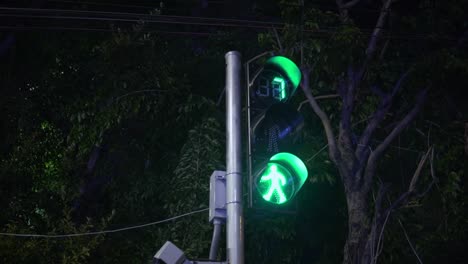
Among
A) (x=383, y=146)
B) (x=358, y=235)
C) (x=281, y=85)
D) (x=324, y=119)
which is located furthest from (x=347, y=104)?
(x=281, y=85)

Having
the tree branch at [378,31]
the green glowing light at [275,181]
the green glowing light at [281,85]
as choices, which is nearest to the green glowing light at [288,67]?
the green glowing light at [281,85]

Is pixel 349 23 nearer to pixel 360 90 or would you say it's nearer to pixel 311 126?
pixel 360 90

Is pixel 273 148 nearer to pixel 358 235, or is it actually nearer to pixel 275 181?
pixel 275 181

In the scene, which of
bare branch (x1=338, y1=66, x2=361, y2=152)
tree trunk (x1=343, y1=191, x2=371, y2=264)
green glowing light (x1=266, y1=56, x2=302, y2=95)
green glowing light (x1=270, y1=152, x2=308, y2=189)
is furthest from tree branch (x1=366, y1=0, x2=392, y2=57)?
green glowing light (x1=270, y1=152, x2=308, y2=189)

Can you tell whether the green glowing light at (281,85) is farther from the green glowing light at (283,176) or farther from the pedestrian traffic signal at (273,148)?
the green glowing light at (283,176)

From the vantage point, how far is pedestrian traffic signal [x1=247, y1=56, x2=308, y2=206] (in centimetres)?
353

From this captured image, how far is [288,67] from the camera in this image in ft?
12.6

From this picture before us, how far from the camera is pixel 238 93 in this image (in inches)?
153

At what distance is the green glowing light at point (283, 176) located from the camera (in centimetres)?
356

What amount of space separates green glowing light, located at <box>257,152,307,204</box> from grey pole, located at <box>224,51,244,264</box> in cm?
23

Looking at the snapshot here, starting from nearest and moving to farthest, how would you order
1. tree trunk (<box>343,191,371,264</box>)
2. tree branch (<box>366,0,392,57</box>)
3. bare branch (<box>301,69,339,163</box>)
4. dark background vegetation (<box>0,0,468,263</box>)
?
tree trunk (<box>343,191,371,264</box>)
bare branch (<box>301,69,339,163</box>)
dark background vegetation (<box>0,0,468,263</box>)
tree branch (<box>366,0,392,57</box>)

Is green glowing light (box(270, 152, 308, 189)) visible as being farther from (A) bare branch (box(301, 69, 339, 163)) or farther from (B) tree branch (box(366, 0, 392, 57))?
(B) tree branch (box(366, 0, 392, 57))

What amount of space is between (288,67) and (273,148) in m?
0.63

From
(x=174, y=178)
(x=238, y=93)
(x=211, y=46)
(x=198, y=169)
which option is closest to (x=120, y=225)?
(x=174, y=178)
